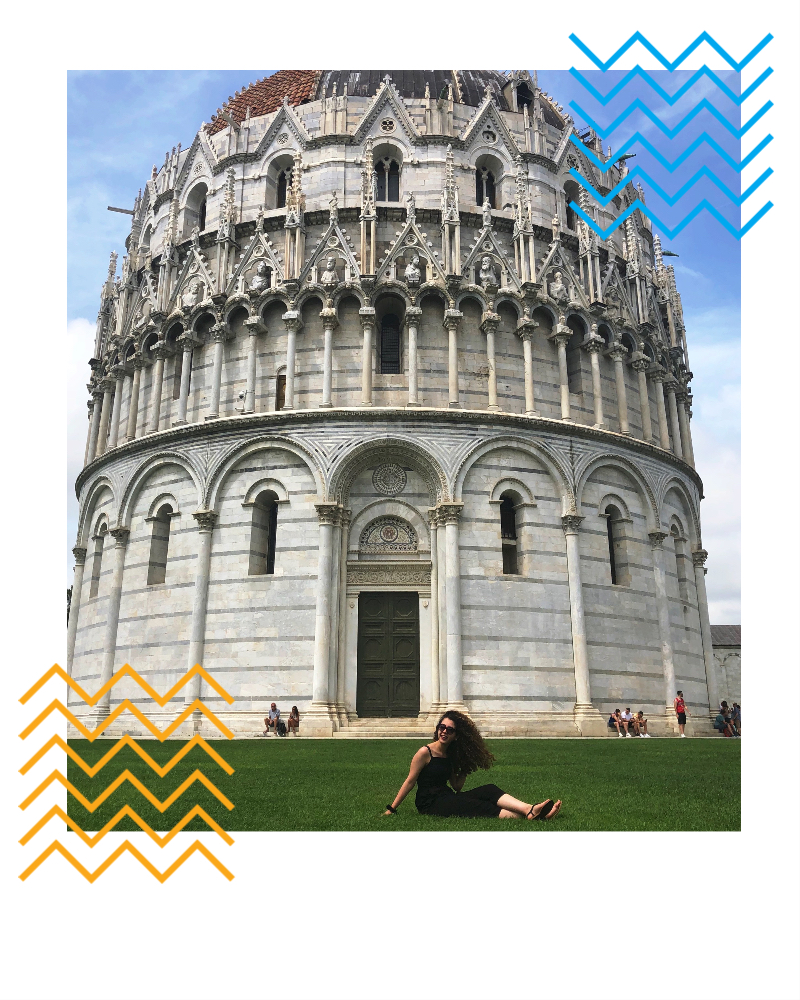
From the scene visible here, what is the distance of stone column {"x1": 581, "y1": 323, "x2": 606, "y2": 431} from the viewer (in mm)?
26469

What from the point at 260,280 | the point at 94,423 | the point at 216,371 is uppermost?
the point at 260,280

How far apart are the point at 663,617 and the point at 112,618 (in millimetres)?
18725

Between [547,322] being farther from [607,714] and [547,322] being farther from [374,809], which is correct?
[374,809]

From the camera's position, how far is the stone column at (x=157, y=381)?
2727 centimetres

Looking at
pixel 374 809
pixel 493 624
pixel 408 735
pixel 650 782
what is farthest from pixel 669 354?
pixel 374 809

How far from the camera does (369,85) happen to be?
1164 inches

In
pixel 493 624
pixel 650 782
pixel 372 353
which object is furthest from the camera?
pixel 372 353

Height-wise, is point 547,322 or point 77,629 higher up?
point 547,322

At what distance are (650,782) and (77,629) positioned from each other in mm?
23485

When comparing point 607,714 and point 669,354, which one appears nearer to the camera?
point 607,714

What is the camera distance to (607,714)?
2362cm

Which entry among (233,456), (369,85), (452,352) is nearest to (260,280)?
(233,456)
